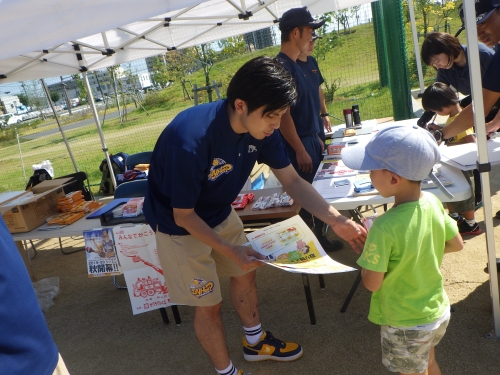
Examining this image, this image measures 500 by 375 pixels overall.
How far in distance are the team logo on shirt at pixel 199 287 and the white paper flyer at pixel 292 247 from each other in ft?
0.92

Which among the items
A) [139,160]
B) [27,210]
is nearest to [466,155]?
[27,210]

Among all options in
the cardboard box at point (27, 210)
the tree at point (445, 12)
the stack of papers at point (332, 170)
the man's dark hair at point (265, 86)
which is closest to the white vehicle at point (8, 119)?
the cardboard box at point (27, 210)

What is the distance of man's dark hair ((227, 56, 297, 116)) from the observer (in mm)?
1678

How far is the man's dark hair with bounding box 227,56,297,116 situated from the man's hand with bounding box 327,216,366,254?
0.57 m

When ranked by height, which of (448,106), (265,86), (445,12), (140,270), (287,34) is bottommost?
(140,270)

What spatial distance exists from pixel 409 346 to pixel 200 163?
1054 millimetres

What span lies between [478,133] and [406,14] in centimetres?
1093

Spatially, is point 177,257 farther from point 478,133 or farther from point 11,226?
point 11,226

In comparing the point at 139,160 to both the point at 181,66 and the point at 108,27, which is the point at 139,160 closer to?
the point at 108,27

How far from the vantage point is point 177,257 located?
205cm

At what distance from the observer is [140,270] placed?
10.1ft

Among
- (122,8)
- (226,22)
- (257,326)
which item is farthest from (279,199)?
(226,22)

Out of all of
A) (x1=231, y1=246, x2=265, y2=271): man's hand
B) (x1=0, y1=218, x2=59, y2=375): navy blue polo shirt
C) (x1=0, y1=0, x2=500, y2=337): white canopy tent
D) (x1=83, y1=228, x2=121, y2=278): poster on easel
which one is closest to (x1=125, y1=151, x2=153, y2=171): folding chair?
(x1=0, y1=0, x2=500, y2=337): white canopy tent

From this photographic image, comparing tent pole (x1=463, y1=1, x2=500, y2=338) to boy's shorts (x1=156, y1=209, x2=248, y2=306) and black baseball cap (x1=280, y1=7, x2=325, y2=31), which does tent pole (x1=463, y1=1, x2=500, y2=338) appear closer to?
boy's shorts (x1=156, y1=209, x2=248, y2=306)
